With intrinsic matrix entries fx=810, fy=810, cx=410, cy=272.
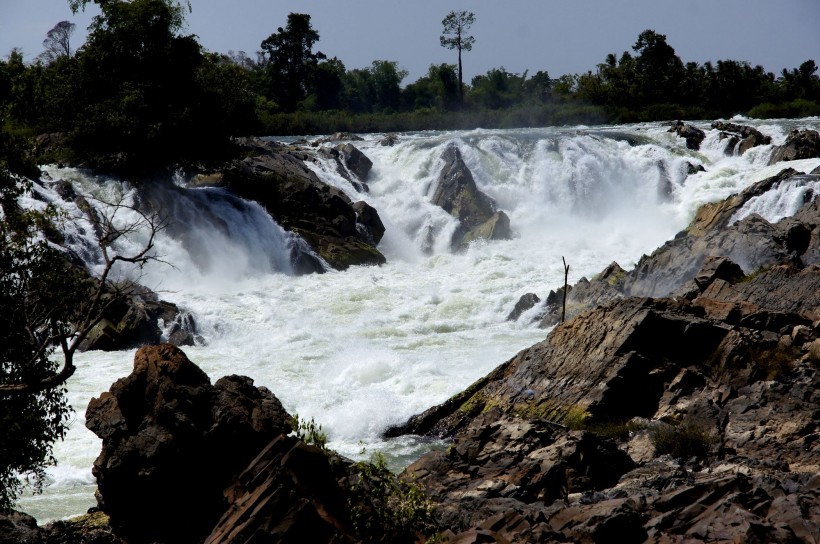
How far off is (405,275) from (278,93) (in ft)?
170

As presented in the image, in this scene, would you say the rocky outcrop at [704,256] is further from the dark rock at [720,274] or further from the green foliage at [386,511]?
the green foliage at [386,511]

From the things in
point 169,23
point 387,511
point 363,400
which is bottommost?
point 363,400

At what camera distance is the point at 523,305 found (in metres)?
24.0

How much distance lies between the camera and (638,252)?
31.0 m

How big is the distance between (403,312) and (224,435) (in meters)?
14.9

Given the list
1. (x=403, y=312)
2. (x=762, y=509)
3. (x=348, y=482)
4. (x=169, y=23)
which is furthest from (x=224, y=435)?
(x=169, y=23)

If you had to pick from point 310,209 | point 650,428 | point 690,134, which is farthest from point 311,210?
point 650,428

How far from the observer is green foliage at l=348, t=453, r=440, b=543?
850 centimetres

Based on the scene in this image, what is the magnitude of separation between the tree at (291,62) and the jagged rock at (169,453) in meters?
69.6

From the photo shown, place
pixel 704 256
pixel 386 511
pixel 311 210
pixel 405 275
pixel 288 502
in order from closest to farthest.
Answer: pixel 288 502
pixel 386 511
pixel 704 256
pixel 405 275
pixel 311 210

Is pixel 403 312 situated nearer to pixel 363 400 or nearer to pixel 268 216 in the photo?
pixel 363 400

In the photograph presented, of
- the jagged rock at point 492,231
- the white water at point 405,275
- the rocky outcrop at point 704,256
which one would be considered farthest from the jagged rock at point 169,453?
the jagged rock at point 492,231

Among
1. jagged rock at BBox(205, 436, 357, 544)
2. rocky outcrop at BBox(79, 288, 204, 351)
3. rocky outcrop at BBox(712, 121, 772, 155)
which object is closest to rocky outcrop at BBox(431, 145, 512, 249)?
rocky outcrop at BBox(712, 121, 772, 155)

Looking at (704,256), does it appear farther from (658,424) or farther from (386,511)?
(386,511)
